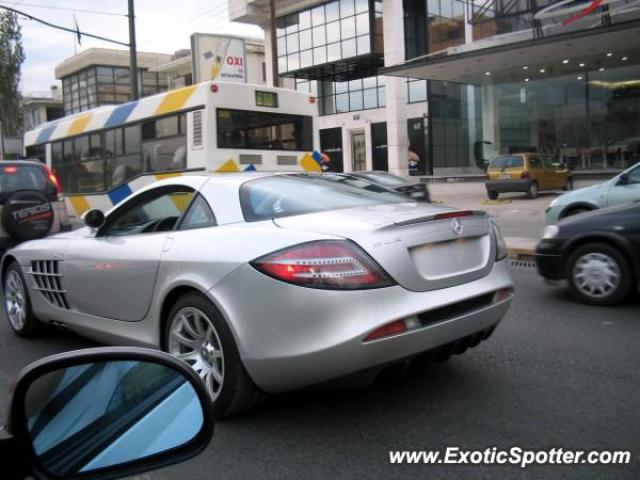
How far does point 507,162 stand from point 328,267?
20.2 meters

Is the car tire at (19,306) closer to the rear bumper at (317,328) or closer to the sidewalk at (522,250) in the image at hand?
the rear bumper at (317,328)

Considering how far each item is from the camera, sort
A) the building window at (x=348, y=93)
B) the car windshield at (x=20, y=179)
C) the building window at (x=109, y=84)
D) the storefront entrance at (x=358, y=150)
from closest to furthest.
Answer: the car windshield at (x=20, y=179)
the building window at (x=348, y=93)
the storefront entrance at (x=358, y=150)
the building window at (x=109, y=84)

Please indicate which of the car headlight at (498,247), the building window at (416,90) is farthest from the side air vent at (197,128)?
the building window at (416,90)

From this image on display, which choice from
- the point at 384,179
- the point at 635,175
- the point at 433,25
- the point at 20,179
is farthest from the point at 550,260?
the point at 433,25

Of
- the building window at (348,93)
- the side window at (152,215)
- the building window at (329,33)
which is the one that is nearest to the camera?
the side window at (152,215)

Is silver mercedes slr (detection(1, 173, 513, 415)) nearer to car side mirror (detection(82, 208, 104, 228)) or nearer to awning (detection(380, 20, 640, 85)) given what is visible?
car side mirror (detection(82, 208, 104, 228))

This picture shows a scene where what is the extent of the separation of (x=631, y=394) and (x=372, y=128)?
112 ft

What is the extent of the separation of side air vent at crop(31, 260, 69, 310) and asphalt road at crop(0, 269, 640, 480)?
564mm

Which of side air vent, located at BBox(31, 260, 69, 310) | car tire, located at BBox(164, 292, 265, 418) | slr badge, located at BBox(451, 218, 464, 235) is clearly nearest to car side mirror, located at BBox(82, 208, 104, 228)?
side air vent, located at BBox(31, 260, 69, 310)

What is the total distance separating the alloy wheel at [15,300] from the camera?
5.76 meters

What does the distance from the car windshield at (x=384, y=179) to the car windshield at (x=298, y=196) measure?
8.98 m

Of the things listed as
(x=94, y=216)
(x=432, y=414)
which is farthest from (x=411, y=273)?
(x=94, y=216)

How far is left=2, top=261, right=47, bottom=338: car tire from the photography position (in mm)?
5688

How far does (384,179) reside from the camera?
45.9 ft
